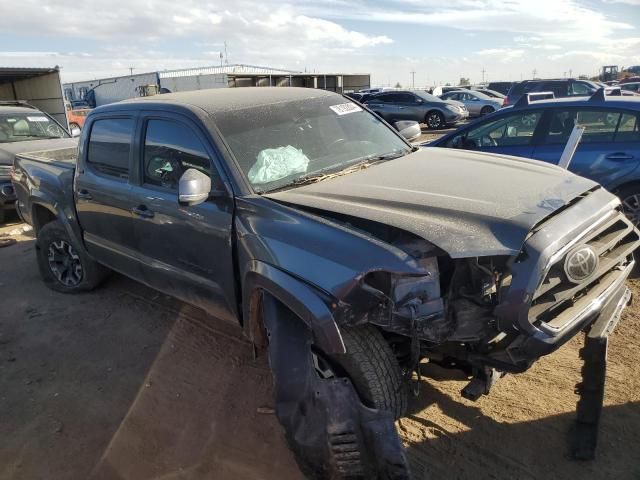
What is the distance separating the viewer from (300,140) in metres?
3.46

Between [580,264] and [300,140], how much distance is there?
1875 millimetres

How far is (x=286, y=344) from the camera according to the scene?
259 centimetres

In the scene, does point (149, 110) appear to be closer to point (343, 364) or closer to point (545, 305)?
point (343, 364)

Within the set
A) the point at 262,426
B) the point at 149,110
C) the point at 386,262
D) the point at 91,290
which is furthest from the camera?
the point at 91,290

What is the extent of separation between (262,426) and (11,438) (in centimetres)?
153

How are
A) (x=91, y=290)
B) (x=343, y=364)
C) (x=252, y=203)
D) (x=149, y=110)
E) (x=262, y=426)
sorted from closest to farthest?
(x=343, y=364) < (x=252, y=203) < (x=262, y=426) < (x=149, y=110) < (x=91, y=290)

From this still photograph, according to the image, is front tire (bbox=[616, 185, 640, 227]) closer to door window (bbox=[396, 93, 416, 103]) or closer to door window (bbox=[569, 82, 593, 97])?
door window (bbox=[569, 82, 593, 97])

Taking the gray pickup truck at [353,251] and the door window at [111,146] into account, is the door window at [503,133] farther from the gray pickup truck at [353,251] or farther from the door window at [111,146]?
the door window at [111,146]

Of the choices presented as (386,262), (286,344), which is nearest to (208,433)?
(286,344)

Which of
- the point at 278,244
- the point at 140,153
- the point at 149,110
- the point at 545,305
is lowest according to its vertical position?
the point at 545,305

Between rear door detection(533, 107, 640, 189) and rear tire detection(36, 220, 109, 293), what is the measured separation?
15.7 feet

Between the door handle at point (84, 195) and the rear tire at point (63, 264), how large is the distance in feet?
1.93

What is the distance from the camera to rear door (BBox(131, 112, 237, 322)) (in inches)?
122

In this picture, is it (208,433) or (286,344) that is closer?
(286,344)
